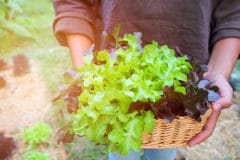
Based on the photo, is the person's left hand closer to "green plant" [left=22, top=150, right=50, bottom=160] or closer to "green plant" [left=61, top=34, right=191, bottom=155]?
"green plant" [left=61, top=34, right=191, bottom=155]

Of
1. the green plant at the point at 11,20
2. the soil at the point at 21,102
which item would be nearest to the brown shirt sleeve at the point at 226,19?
the soil at the point at 21,102

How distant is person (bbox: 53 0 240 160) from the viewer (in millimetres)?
1123

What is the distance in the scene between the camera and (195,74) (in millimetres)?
921

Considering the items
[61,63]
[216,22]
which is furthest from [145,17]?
[61,63]

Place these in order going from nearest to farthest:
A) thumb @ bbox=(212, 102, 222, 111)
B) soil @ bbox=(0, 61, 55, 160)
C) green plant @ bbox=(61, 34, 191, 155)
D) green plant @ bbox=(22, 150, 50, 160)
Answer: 1. green plant @ bbox=(61, 34, 191, 155)
2. thumb @ bbox=(212, 102, 222, 111)
3. green plant @ bbox=(22, 150, 50, 160)
4. soil @ bbox=(0, 61, 55, 160)

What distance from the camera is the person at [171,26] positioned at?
1.12 metres

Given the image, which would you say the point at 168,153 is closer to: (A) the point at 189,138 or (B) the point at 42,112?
(A) the point at 189,138

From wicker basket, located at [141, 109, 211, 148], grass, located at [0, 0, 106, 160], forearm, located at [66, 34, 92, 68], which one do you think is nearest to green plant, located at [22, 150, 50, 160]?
grass, located at [0, 0, 106, 160]

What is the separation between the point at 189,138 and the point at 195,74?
Result: 0.20 metres

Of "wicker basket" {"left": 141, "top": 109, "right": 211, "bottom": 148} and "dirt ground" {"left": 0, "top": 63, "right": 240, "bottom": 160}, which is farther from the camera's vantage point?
"dirt ground" {"left": 0, "top": 63, "right": 240, "bottom": 160}

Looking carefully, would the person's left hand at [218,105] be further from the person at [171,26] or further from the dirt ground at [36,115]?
the dirt ground at [36,115]

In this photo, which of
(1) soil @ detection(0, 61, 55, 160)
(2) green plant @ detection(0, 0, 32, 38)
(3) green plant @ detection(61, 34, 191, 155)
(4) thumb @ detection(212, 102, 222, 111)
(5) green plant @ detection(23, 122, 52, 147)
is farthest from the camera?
(2) green plant @ detection(0, 0, 32, 38)

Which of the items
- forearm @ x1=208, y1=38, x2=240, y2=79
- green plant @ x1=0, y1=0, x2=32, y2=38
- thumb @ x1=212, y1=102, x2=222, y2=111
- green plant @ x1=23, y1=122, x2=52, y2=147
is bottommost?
green plant @ x1=23, y1=122, x2=52, y2=147

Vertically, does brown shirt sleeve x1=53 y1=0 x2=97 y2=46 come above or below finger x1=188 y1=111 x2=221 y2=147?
above
